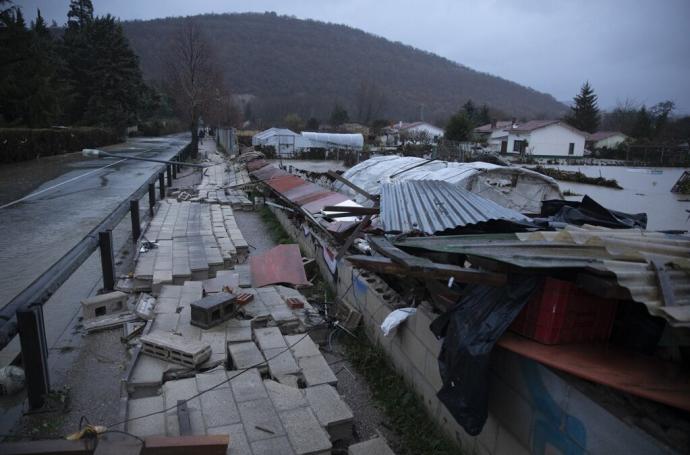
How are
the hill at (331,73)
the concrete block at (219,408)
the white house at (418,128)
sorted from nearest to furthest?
the concrete block at (219,408) < the white house at (418,128) < the hill at (331,73)

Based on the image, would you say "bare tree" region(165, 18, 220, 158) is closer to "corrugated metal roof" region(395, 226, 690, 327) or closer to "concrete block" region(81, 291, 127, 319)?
"concrete block" region(81, 291, 127, 319)

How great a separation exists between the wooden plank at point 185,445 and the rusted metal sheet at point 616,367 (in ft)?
7.12

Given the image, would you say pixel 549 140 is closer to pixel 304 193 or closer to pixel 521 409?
pixel 304 193

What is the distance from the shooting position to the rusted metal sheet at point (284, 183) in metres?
13.7

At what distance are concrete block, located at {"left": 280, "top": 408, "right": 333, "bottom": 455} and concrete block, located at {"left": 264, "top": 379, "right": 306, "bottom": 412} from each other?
3.1 inches

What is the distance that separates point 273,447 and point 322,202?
733 centimetres

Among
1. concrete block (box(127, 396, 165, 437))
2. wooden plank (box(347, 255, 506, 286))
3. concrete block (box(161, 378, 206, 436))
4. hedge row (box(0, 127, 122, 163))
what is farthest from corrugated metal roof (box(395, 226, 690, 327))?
hedge row (box(0, 127, 122, 163))

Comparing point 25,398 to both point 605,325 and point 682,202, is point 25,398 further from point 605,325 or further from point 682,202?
point 682,202

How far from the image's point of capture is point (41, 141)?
92.1 feet

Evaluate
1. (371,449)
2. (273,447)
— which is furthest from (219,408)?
(371,449)

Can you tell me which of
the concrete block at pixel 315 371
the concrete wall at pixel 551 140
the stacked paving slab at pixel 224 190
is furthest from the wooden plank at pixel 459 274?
the concrete wall at pixel 551 140

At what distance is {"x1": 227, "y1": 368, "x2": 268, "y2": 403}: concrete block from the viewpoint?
4004mm

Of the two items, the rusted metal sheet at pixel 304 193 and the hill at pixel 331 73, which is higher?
the hill at pixel 331 73

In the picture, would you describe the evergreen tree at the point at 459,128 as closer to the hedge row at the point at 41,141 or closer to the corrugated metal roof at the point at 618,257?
the hedge row at the point at 41,141
